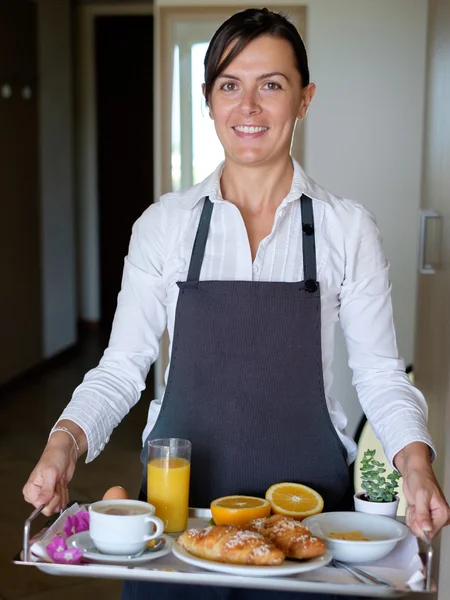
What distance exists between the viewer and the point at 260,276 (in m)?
1.57

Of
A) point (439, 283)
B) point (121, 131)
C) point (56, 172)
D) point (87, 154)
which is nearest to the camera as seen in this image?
point (439, 283)

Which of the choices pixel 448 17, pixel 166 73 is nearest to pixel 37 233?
pixel 166 73

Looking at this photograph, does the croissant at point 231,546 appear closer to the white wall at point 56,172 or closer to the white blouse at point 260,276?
the white blouse at point 260,276

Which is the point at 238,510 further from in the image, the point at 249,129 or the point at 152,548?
the point at 249,129

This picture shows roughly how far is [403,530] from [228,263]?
0.56 m

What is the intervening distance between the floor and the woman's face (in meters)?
2.08

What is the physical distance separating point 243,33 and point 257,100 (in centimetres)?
11

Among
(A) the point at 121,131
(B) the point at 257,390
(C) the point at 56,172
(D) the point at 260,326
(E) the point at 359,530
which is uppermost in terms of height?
(A) the point at 121,131

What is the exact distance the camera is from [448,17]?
2371 mm

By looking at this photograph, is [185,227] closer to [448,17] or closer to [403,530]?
[403,530]

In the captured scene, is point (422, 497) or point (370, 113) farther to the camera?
point (370, 113)

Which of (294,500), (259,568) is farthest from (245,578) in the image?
(294,500)

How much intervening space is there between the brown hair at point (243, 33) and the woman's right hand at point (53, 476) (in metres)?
0.67

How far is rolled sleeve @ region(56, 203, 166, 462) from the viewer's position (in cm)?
149
